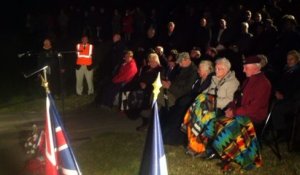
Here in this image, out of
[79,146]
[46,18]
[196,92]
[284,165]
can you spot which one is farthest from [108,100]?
[46,18]

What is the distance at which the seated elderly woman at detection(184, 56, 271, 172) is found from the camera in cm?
793

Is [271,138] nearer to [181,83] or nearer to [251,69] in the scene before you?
[251,69]

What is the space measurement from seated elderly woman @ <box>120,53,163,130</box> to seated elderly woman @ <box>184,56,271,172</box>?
2.91 m

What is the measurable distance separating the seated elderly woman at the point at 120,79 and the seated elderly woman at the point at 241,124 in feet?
15.1

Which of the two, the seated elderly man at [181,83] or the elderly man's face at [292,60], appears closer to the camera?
the elderly man's face at [292,60]

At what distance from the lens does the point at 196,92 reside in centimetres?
971

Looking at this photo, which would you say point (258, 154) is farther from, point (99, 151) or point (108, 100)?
point (108, 100)

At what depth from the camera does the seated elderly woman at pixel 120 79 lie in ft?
42.6

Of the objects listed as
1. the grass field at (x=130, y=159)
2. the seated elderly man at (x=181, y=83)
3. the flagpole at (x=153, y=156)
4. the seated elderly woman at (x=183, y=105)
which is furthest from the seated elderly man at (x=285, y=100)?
the flagpole at (x=153, y=156)

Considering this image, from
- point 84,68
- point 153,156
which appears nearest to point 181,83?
point 153,156

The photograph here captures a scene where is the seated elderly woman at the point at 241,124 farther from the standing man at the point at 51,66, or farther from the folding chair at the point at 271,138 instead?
the standing man at the point at 51,66

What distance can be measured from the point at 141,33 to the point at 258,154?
551 inches

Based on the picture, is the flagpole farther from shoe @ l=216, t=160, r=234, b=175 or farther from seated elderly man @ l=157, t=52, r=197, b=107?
seated elderly man @ l=157, t=52, r=197, b=107

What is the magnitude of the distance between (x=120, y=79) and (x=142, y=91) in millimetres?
1468
